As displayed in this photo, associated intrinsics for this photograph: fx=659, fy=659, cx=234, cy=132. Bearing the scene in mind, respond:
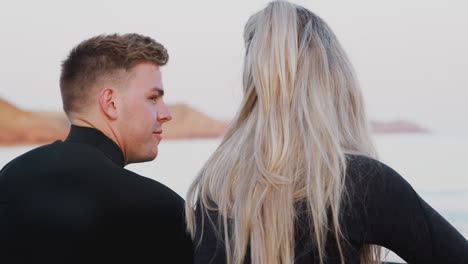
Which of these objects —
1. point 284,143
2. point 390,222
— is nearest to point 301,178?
point 284,143

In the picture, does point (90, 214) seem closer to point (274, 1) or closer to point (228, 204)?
point (228, 204)

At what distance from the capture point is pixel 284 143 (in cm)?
157

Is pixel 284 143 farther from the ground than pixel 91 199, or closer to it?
farther from the ground

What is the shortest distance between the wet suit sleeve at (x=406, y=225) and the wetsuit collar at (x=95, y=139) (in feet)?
3.69

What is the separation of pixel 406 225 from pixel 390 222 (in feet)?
0.13

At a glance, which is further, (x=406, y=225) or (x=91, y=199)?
(x=91, y=199)

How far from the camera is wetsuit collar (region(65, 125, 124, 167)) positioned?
230cm

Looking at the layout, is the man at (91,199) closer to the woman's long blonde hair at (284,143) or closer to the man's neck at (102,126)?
the man's neck at (102,126)

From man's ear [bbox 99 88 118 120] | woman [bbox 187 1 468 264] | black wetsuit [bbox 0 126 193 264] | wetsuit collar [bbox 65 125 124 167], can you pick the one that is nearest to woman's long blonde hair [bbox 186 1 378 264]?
woman [bbox 187 1 468 264]

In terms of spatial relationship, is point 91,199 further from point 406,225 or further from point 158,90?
point 406,225

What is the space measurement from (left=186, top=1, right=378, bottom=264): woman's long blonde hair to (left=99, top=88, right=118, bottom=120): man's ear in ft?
2.63

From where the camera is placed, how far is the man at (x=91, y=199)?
81.7 inches

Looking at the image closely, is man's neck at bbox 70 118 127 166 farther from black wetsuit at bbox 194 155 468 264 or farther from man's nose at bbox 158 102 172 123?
black wetsuit at bbox 194 155 468 264

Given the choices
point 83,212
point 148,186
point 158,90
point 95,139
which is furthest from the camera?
point 158,90
